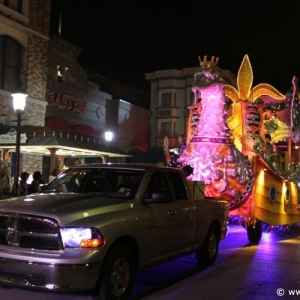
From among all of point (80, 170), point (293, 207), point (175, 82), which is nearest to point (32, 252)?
point (80, 170)

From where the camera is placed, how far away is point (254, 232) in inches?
433

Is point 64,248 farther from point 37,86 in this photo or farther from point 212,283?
point 37,86

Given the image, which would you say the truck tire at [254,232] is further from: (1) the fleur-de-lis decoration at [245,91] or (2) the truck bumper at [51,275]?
(2) the truck bumper at [51,275]

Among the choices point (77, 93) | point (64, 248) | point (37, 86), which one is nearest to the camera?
point (64, 248)

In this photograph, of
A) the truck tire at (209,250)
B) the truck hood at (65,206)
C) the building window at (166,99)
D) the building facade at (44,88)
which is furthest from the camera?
the building window at (166,99)

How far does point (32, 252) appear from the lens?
5027 mm

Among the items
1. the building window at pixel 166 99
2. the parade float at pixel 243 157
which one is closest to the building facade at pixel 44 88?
the parade float at pixel 243 157

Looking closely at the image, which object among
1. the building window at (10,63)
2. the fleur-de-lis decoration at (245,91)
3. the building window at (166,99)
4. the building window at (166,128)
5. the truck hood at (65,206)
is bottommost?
the truck hood at (65,206)

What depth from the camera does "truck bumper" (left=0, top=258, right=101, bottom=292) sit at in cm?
487

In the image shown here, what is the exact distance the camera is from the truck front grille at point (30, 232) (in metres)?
5.06

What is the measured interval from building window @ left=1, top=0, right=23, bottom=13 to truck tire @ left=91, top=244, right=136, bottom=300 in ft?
54.9

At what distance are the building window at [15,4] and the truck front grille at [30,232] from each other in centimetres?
1642

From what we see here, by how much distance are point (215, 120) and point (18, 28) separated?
1192 centimetres

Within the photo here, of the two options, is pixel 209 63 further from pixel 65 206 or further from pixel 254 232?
pixel 65 206
